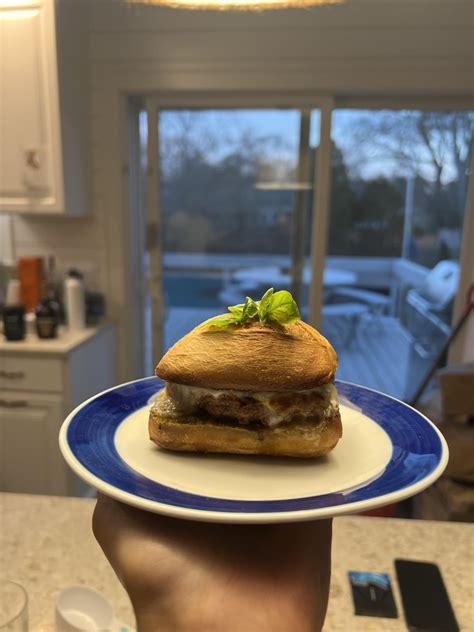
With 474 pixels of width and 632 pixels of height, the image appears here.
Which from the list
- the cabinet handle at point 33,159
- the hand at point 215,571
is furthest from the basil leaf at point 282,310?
the cabinet handle at point 33,159

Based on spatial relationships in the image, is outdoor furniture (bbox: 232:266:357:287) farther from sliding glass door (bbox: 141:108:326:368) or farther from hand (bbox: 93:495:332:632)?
hand (bbox: 93:495:332:632)

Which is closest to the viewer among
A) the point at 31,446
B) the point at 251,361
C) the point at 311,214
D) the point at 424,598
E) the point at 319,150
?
the point at 251,361

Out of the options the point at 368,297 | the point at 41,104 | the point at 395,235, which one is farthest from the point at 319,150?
the point at 41,104

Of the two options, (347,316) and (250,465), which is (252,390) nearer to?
(250,465)

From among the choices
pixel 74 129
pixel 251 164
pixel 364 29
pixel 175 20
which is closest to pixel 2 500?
pixel 74 129

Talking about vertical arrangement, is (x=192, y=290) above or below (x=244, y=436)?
below

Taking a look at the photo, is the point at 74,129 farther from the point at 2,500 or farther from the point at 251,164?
the point at 2,500
